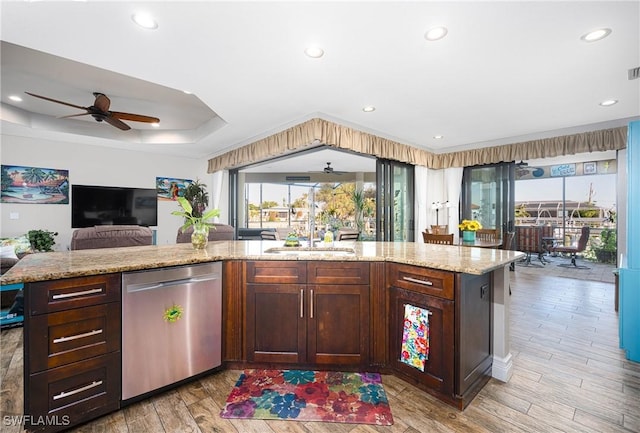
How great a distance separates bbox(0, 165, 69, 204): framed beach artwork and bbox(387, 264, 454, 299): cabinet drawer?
606cm

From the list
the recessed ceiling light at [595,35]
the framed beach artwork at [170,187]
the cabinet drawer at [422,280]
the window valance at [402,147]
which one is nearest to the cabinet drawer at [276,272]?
the cabinet drawer at [422,280]

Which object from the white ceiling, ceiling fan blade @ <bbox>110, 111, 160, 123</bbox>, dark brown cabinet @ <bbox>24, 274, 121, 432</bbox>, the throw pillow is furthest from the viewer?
the throw pillow

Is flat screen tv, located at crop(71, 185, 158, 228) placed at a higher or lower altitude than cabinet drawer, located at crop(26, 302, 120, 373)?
higher

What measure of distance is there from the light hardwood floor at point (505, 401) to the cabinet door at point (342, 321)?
334 millimetres

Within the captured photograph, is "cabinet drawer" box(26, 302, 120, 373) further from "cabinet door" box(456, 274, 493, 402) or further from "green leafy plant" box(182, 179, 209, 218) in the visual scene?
"green leafy plant" box(182, 179, 209, 218)

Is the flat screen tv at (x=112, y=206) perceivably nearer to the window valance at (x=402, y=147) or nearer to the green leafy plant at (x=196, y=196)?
the green leafy plant at (x=196, y=196)

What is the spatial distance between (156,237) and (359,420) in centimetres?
585

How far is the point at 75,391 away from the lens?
1.56 meters

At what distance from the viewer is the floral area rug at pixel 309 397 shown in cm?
169

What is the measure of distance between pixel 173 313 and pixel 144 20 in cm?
196

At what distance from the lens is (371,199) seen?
9000 mm

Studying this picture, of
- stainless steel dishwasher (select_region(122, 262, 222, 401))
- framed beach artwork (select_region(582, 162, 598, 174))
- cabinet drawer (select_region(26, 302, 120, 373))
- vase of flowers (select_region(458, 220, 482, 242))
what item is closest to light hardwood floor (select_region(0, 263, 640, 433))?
stainless steel dishwasher (select_region(122, 262, 222, 401))

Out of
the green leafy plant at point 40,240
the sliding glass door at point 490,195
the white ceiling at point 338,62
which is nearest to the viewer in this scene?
the white ceiling at point 338,62

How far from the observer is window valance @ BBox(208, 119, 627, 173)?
380 cm
